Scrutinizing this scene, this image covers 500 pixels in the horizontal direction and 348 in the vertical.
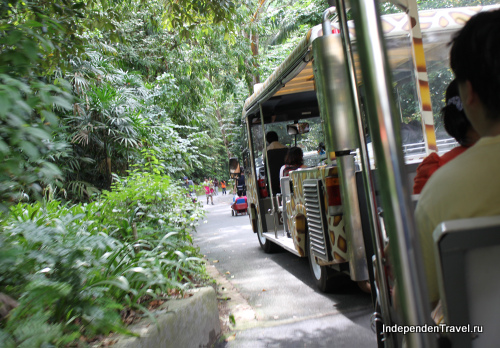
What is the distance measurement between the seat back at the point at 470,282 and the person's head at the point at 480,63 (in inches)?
15.6

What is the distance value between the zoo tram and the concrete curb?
56.2 inches

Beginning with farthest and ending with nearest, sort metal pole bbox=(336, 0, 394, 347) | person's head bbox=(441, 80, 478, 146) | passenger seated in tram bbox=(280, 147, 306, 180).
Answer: passenger seated in tram bbox=(280, 147, 306, 180) → person's head bbox=(441, 80, 478, 146) → metal pole bbox=(336, 0, 394, 347)

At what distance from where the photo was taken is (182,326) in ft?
10.5

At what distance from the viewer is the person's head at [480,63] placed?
1.33 m

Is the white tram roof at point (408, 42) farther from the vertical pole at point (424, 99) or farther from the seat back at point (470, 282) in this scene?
the seat back at point (470, 282)

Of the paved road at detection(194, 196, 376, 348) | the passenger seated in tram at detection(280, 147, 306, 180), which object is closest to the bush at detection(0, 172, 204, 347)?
the paved road at detection(194, 196, 376, 348)

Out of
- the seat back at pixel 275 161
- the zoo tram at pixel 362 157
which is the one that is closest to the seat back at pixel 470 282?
the zoo tram at pixel 362 157

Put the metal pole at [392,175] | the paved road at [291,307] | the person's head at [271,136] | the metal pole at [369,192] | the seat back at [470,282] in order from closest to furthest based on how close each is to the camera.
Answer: the metal pole at [392,175] < the seat back at [470,282] < the metal pole at [369,192] < the paved road at [291,307] < the person's head at [271,136]

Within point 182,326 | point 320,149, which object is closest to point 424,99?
point 182,326

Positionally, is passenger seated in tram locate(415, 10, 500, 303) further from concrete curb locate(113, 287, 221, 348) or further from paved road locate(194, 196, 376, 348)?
paved road locate(194, 196, 376, 348)

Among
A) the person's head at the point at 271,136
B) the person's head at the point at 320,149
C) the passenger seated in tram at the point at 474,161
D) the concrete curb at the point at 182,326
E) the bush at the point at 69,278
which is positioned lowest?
the concrete curb at the point at 182,326

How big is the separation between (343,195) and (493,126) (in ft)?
8.95

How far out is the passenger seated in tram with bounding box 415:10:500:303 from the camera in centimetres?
134

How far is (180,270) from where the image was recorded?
172 inches
